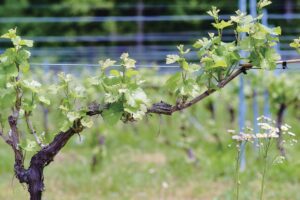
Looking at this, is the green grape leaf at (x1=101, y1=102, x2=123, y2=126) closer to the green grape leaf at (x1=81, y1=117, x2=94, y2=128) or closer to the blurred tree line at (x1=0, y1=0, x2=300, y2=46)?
the green grape leaf at (x1=81, y1=117, x2=94, y2=128)

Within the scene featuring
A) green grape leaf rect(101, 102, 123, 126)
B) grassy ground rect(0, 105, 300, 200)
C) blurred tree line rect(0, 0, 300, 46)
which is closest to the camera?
green grape leaf rect(101, 102, 123, 126)

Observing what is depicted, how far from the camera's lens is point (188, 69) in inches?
138

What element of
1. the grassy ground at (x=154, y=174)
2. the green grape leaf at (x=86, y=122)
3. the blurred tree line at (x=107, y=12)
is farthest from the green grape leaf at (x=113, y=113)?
the blurred tree line at (x=107, y=12)

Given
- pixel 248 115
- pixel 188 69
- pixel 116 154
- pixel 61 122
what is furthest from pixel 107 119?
pixel 248 115

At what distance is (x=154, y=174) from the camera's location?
7.04 m

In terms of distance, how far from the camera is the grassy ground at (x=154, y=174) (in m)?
6.19

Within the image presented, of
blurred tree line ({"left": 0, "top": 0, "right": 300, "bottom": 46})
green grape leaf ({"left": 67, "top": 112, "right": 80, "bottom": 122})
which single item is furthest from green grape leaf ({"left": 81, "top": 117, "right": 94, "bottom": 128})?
blurred tree line ({"left": 0, "top": 0, "right": 300, "bottom": 46})

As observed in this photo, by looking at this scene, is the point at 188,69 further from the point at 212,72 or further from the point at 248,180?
the point at 248,180

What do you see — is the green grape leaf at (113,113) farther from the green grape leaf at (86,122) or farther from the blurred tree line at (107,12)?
the blurred tree line at (107,12)

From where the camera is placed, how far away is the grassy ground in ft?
20.3

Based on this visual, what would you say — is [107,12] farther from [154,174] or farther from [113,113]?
[113,113]

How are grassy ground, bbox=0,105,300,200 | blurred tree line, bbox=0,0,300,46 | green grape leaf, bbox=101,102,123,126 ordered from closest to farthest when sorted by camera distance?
green grape leaf, bbox=101,102,123,126 < grassy ground, bbox=0,105,300,200 < blurred tree line, bbox=0,0,300,46

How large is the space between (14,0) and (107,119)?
70.5 ft

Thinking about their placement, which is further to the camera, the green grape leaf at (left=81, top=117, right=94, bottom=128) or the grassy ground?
the grassy ground
